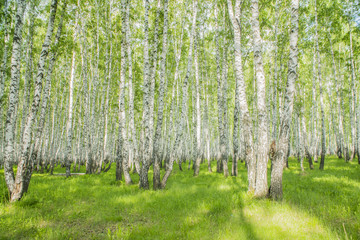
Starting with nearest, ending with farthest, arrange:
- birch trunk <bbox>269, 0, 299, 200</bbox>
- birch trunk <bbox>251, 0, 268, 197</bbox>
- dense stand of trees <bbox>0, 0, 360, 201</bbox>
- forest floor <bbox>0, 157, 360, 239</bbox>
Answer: forest floor <bbox>0, 157, 360, 239</bbox>, birch trunk <bbox>269, 0, 299, 200</bbox>, birch trunk <bbox>251, 0, 268, 197</bbox>, dense stand of trees <bbox>0, 0, 360, 201</bbox>

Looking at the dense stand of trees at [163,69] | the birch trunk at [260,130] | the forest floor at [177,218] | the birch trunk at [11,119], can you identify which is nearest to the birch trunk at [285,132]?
the dense stand of trees at [163,69]

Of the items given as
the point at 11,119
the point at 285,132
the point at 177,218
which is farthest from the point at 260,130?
the point at 11,119

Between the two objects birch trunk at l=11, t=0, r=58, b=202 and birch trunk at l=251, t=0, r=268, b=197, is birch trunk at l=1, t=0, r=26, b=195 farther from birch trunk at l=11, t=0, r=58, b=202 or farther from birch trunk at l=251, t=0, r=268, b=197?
birch trunk at l=251, t=0, r=268, b=197

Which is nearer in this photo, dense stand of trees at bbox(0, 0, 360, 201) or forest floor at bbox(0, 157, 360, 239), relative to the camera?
forest floor at bbox(0, 157, 360, 239)

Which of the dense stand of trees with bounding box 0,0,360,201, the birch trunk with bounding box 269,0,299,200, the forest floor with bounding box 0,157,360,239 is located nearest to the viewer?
the forest floor with bounding box 0,157,360,239

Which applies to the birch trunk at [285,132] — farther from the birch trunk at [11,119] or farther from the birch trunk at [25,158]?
the birch trunk at [11,119]

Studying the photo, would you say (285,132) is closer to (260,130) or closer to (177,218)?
(260,130)

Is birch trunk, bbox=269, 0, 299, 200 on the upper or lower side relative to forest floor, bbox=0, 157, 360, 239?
upper

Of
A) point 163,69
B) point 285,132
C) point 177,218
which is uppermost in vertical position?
point 163,69

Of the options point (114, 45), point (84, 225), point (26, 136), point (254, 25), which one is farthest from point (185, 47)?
point (84, 225)

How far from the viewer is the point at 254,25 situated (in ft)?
21.4

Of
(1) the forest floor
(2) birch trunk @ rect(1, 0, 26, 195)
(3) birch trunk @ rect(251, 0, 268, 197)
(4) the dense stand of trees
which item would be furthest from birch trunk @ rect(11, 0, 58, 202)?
(3) birch trunk @ rect(251, 0, 268, 197)

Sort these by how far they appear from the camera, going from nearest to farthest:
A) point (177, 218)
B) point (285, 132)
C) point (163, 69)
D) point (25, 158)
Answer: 1. point (177, 218)
2. point (285, 132)
3. point (25, 158)
4. point (163, 69)

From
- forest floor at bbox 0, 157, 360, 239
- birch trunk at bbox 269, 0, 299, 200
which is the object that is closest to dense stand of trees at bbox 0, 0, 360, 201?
birch trunk at bbox 269, 0, 299, 200
